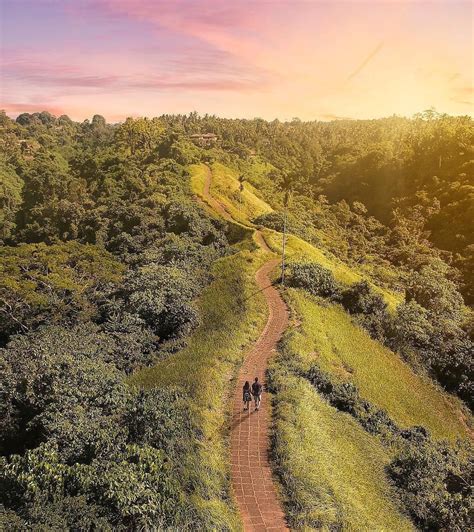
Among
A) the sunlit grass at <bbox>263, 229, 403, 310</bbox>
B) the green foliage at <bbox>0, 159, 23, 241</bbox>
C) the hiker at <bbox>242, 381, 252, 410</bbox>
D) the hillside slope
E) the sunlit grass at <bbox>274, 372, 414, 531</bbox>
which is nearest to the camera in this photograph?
the sunlit grass at <bbox>274, 372, 414, 531</bbox>

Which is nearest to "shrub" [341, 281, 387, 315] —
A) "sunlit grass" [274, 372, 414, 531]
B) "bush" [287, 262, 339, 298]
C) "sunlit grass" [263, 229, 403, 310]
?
"bush" [287, 262, 339, 298]

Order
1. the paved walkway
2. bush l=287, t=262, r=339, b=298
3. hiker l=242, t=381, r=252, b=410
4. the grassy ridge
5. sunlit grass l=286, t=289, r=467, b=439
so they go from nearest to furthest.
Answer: the paved walkway, the grassy ridge, hiker l=242, t=381, r=252, b=410, sunlit grass l=286, t=289, r=467, b=439, bush l=287, t=262, r=339, b=298

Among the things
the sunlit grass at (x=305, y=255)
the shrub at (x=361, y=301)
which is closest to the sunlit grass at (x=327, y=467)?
the shrub at (x=361, y=301)

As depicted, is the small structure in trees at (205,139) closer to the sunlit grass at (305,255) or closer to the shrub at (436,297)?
the sunlit grass at (305,255)

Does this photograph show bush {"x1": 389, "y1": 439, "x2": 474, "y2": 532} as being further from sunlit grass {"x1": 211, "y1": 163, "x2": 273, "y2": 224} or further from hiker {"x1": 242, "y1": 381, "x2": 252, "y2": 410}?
sunlit grass {"x1": 211, "y1": 163, "x2": 273, "y2": 224}

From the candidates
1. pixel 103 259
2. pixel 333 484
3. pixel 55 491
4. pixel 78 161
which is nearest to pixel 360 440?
pixel 333 484

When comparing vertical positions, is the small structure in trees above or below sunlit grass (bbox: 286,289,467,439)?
above
